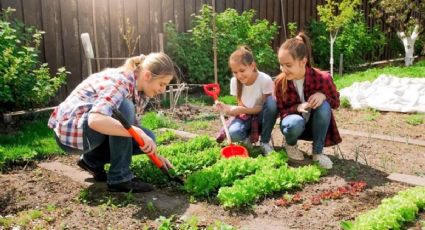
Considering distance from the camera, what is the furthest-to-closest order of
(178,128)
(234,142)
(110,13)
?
(110,13)
(178,128)
(234,142)

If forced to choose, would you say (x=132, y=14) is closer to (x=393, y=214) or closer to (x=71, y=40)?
(x=71, y=40)

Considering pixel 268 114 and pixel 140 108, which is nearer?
pixel 140 108

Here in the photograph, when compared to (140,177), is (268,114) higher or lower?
higher

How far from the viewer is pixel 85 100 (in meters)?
3.28

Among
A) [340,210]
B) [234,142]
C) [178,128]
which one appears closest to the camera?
[340,210]

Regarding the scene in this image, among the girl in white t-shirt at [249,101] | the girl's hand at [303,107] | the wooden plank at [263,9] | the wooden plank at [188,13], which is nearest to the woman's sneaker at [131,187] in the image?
the girl in white t-shirt at [249,101]

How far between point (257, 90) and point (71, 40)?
12.2 ft

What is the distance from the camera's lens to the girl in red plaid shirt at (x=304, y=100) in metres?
3.90

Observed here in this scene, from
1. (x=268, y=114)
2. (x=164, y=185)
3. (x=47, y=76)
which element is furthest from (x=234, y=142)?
(x=47, y=76)

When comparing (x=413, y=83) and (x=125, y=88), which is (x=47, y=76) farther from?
(x=413, y=83)

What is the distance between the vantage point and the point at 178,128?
18.6 ft

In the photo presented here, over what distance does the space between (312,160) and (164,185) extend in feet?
4.44

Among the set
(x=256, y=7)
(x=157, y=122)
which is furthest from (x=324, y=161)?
(x=256, y=7)

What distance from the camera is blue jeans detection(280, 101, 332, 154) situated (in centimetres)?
395
